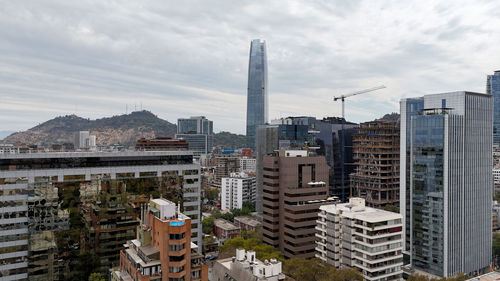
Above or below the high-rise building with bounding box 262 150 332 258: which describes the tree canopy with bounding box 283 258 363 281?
below

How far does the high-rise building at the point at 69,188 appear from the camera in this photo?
217 feet

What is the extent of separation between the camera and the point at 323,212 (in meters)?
78.8

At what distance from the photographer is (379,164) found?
476 ft

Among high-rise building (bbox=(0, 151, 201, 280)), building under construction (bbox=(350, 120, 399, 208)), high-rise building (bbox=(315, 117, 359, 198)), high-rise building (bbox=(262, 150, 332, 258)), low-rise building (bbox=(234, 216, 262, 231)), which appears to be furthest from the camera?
high-rise building (bbox=(315, 117, 359, 198))

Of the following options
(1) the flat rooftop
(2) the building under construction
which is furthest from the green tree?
(2) the building under construction

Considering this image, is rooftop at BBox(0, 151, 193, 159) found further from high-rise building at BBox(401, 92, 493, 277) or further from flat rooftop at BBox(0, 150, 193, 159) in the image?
high-rise building at BBox(401, 92, 493, 277)

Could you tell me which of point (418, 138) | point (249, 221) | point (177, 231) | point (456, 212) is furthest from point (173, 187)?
point (456, 212)

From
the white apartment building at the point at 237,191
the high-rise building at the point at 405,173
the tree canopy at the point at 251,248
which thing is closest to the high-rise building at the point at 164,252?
the tree canopy at the point at 251,248

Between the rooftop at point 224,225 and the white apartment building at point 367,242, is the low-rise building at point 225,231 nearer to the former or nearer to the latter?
the rooftop at point 224,225

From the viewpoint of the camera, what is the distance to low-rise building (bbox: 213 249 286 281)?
58906 mm

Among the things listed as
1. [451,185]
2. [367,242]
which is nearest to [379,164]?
[451,185]

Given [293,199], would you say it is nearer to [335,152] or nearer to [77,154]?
[77,154]

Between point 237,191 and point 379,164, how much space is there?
244ft

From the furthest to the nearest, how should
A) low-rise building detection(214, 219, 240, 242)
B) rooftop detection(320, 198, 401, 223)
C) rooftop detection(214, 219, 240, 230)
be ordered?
rooftop detection(214, 219, 240, 230)
low-rise building detection(214, 219, 240, 242)
rooftop detection(320, 198, 401, 223)
